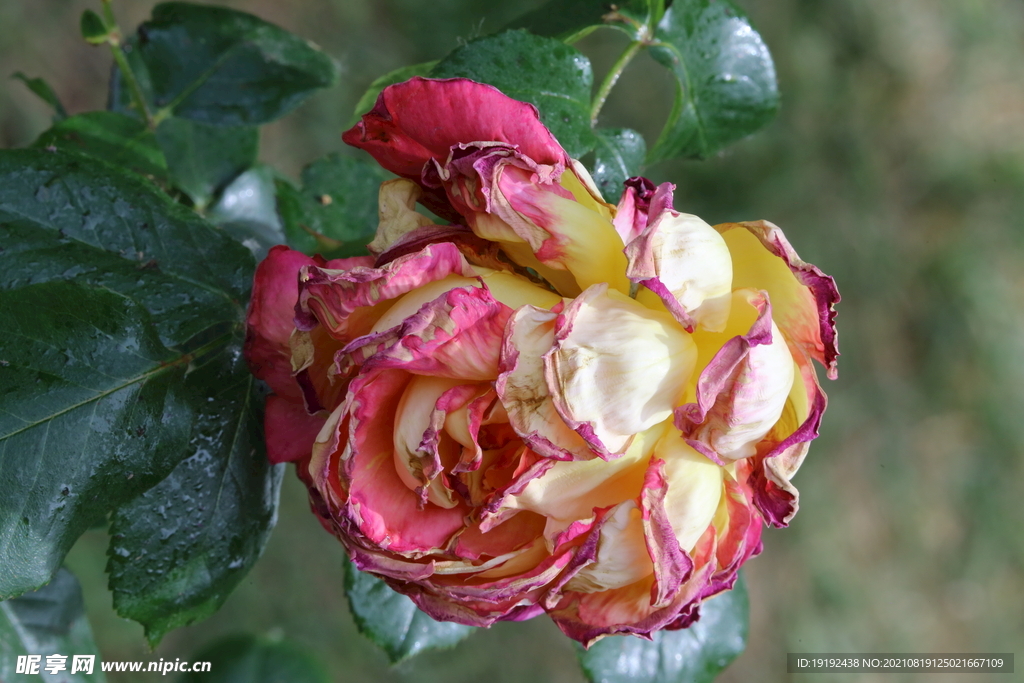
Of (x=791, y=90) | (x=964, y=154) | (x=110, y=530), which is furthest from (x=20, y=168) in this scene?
(x=964, y=154)

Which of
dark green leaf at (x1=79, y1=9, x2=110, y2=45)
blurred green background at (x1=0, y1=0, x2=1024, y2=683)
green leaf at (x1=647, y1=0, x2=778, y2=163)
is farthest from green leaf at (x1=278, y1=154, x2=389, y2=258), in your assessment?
blurred green background at (x1=0, y1=0, x2=1024, y2=683)

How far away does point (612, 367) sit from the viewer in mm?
296

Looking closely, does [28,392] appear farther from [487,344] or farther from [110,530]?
[487,344]

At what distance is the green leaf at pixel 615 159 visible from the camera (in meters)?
0.44

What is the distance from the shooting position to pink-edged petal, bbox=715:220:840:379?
30 cm

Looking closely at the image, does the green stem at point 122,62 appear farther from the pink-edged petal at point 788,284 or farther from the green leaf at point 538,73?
the pink-edged petal at point 788,284

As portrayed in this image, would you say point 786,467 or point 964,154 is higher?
point 786,467

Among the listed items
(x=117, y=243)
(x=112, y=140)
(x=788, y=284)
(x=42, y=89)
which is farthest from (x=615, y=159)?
(x=42, y=89)

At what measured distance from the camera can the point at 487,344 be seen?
0.30 metres

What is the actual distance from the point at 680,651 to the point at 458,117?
1.25ft

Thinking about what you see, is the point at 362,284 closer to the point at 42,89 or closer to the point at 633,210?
the point at 633,210

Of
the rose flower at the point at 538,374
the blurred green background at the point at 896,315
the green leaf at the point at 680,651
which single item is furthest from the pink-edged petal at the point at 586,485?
the blurred green background at the point at 896,315

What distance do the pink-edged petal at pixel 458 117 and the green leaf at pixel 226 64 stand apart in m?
0.30

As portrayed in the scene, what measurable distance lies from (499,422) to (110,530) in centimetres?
23
